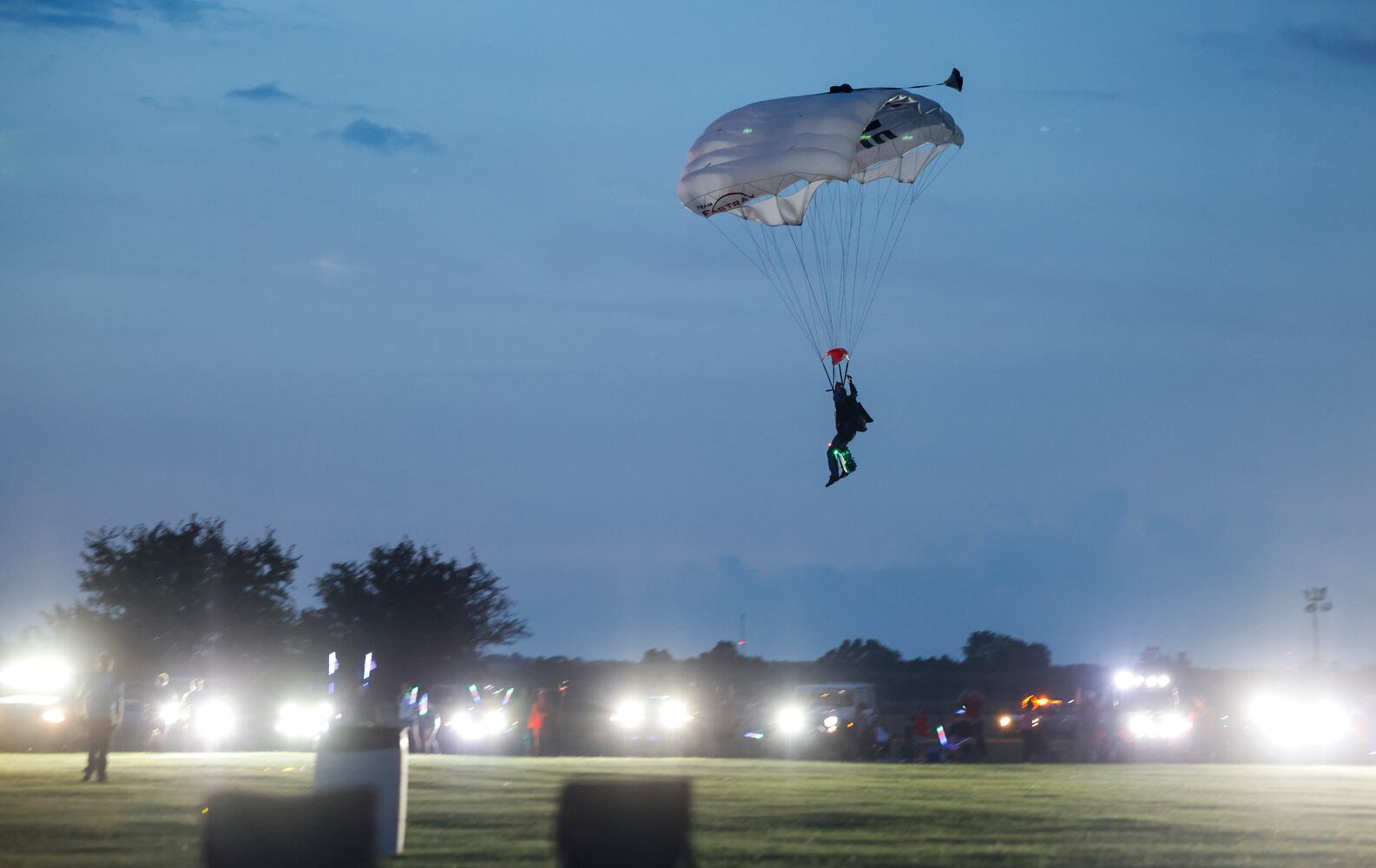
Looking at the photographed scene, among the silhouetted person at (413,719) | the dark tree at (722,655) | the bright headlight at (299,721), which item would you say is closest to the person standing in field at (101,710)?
the silhouetted person at (413,719)

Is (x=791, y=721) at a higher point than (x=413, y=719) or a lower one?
lower

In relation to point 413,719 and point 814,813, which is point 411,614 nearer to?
point 413,719

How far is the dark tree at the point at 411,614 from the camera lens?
284 ft

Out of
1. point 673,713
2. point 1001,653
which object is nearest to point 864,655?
point 1001,653

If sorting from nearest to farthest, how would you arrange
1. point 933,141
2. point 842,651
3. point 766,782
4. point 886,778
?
1. point 766,782
2. point 886,778
3. point 933,141
4. point 842,651

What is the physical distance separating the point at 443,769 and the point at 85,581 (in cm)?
5807

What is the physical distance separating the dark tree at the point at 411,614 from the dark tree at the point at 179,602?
7.50 meters

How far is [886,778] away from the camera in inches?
941

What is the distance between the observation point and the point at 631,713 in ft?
137

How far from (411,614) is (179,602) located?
15.7 meters

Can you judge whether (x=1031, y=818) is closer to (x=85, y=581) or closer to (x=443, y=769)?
(x=443, y=769)

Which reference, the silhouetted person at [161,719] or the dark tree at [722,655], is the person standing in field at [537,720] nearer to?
the silhouetted person at [161,719]

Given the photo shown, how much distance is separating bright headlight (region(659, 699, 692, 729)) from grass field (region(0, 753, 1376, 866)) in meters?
15.5

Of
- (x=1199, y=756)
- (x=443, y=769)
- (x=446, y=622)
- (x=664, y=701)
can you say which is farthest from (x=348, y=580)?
(x=443, y=769)
